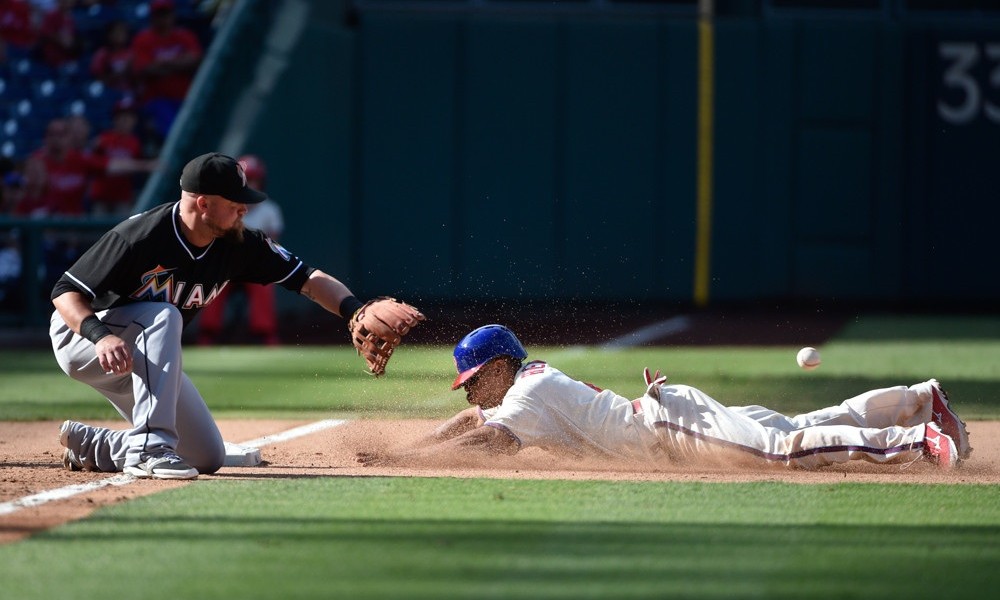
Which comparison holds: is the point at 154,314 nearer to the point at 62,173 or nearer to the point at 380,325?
the point at 380,325

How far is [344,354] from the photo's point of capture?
1288 centimetres

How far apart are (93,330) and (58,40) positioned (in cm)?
1300

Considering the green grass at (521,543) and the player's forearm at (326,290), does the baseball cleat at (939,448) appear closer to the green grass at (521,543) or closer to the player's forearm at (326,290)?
the green grass at (521,543)

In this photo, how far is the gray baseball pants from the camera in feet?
18.5

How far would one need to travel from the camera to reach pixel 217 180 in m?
5.67

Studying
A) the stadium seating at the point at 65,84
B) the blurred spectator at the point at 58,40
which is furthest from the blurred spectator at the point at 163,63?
the blurred spectator at the point at 58,40

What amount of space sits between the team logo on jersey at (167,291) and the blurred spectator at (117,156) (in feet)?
29.7

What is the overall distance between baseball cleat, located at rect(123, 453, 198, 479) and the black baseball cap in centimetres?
109

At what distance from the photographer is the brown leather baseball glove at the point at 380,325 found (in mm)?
6043

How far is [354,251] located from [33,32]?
488 centimetres

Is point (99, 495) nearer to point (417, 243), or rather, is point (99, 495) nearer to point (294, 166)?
point (294, 166)

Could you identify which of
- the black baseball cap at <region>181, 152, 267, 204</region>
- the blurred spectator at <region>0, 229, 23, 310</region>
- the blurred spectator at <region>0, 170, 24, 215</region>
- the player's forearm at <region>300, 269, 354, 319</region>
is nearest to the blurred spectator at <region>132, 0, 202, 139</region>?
the blurred spectator at <region>0, 170, 24, 215</region>

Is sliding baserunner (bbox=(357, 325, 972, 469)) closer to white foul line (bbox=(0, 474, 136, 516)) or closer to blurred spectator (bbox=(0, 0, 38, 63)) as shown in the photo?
white foul line (bbox=(0, 474, 136, 516))

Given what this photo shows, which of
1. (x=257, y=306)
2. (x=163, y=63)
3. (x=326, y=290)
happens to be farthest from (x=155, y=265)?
(x=163, y=63)
